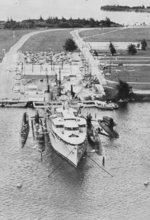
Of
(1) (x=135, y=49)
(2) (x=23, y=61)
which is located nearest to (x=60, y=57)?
(2) (x=23, y=61)

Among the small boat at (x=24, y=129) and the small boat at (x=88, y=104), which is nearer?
the small boat at (x=24, y=129)

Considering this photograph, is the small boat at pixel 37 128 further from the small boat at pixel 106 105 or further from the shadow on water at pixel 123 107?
the shadow on water at pixel 123 107

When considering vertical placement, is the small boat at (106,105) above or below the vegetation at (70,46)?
below

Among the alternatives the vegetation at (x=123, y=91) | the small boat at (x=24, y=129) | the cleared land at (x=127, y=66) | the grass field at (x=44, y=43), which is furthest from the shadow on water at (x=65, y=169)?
the grass field at (x=44, y=43)

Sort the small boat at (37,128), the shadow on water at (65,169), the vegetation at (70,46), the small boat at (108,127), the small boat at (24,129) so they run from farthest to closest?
the vegetation at (70,46) → the small boat at (108,127) → the small boat at (37,128) → the small boat at (24,129) → the shadow on water at (65,169)

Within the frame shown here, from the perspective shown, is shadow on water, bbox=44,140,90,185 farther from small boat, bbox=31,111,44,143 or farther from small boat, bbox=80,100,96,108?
small boat, bbox=80,100,96,108

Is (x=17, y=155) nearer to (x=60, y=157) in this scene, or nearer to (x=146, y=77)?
(x=60, y=157)
